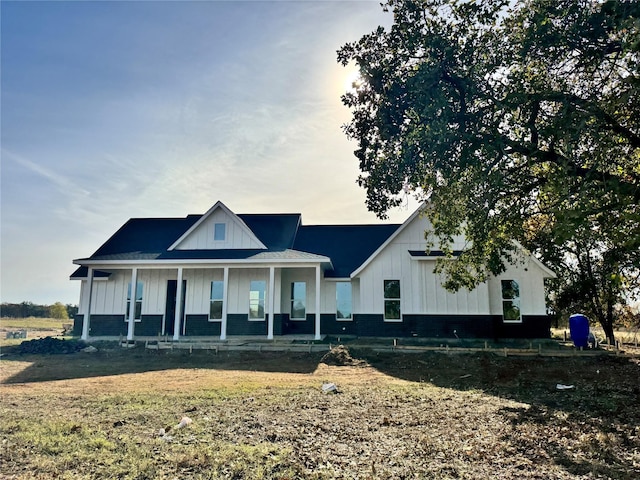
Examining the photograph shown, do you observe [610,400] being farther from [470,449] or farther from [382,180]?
[382,180]

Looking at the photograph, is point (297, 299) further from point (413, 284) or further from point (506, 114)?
point (506, 114)

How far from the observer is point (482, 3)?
973 cm

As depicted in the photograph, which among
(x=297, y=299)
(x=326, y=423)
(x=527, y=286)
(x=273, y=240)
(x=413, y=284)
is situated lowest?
(x=326, y=423)

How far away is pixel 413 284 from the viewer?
18406mm

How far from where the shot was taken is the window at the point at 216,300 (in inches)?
796

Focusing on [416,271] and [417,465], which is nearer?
[417,465]

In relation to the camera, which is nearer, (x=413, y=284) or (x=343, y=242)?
(x=413, y=284)

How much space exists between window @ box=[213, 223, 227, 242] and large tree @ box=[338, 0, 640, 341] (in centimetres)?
1052

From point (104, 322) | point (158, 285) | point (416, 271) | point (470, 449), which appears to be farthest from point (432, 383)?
point (104, 322)

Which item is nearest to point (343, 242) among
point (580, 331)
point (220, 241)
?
point (220, 241)

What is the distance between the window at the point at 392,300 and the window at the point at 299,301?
4.14 m

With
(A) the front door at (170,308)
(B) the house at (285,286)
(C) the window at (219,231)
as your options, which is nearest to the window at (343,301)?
(B) the house at (285,286)

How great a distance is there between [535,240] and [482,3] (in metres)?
13.5

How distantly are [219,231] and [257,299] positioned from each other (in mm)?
3850
